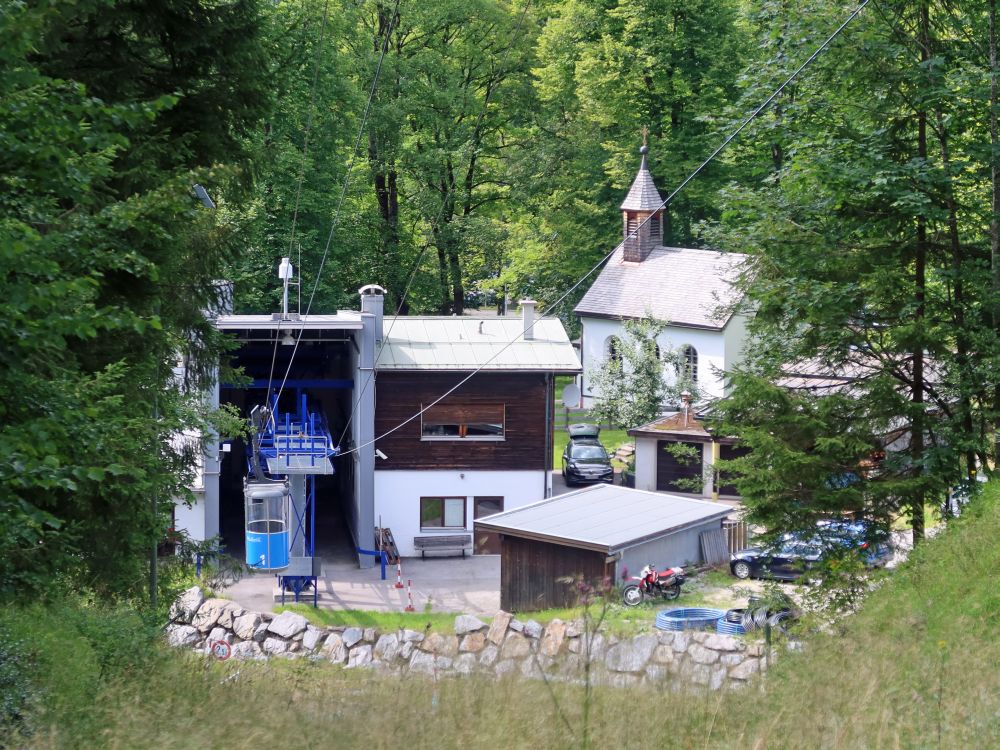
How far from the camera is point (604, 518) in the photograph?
76.2ft

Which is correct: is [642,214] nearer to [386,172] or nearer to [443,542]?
[386,172]

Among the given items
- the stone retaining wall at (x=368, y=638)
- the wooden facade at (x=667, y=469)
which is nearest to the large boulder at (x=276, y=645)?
the stone retaining wall at (x=368, y=638)

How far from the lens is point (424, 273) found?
A: 137 ft

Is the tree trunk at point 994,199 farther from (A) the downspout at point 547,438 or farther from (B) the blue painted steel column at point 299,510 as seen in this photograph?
(B) the blue painted steel column at point 299,510

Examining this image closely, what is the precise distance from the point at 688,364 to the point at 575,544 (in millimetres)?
16274

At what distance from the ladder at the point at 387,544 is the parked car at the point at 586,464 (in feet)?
20.8

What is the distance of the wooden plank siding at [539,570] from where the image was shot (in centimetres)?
2156

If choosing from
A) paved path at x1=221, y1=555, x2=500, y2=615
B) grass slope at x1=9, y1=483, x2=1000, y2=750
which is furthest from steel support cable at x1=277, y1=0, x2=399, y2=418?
grass slope at x1=9, y1=483, x2=1000, y2=750

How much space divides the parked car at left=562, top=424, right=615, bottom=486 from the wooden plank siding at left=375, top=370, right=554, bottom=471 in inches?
144

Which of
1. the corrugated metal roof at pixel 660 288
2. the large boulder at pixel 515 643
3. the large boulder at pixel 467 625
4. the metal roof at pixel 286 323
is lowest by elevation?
the large boulder at pixel 467 625

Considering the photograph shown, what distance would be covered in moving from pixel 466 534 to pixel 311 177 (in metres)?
13.3

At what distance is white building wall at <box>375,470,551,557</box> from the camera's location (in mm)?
27281

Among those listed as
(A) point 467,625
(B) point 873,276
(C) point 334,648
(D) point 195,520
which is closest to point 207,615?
(C) point 334,648

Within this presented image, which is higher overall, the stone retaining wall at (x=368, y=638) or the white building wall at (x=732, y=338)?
the white building wall at (x=732, y=338)
